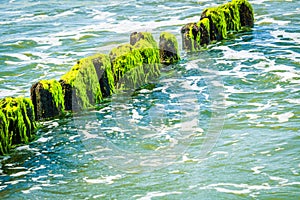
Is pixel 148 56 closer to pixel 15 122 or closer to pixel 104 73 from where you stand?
pixel 104 73

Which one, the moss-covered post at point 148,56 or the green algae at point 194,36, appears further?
the green algae at point 194,36

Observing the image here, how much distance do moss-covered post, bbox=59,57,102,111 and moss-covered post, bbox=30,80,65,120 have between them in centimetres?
20

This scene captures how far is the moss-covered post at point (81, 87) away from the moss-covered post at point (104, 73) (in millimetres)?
135

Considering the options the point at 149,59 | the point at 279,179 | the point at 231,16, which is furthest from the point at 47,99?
the point at 231,16

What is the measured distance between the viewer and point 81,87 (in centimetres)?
1009

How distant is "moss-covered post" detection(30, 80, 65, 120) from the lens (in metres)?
9.41

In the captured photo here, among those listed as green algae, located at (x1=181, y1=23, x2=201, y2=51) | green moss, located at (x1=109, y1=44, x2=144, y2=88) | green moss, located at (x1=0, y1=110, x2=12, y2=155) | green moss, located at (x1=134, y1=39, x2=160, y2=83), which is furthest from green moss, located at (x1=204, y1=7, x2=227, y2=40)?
green moss, located at (x1=0, y1=110, x2=12, y2=155)

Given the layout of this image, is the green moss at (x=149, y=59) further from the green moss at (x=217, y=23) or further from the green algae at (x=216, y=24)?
the green moss at (x=217, y=23)

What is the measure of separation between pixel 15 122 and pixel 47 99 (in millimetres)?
1119

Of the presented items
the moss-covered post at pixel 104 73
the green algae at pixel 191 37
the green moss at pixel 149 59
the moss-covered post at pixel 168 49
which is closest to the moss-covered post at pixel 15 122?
the moss-covered post at pixel 104 73

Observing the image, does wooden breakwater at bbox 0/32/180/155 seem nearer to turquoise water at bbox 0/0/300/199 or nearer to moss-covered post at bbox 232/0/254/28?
turquoise water at bbox 0/0/300/199

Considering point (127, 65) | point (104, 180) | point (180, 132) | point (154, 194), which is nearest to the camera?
point (154, 194)

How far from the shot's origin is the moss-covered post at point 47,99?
9406mm

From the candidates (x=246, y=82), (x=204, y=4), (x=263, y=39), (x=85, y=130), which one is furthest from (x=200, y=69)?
(x=204, y=4)
